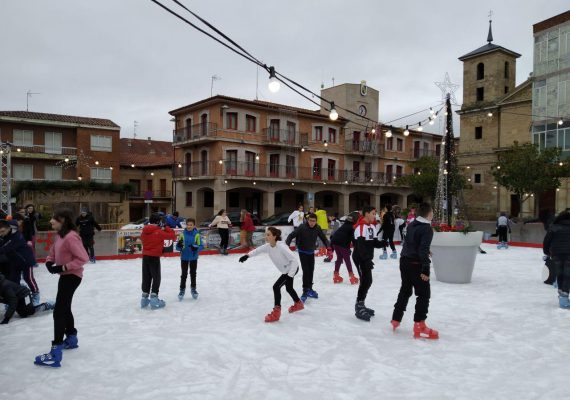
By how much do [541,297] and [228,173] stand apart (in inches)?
941

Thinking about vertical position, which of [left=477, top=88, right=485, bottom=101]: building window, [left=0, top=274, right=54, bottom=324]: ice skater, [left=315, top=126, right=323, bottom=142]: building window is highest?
[left=477, top=88, right=485, bottom=101]: building window

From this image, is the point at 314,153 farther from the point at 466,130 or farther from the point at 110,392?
the point at 110,392

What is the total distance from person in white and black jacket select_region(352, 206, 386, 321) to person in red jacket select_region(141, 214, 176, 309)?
3020 mm

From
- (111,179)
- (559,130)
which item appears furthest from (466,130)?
(111,179)

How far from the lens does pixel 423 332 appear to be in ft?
17.2

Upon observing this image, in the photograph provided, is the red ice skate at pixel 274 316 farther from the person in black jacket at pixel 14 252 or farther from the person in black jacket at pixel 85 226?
the person in black jacket at pixel 85 226

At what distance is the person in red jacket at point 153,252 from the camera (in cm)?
644

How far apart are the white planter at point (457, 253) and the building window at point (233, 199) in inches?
970

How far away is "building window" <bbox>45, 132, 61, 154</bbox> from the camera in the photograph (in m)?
31.3

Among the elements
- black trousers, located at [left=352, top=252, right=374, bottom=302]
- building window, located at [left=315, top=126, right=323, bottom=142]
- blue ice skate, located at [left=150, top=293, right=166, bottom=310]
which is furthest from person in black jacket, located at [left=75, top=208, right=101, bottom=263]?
building window, located at [left=315, top=126, right=323, bottom=142]

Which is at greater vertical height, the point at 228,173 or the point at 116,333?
the point at 228,173

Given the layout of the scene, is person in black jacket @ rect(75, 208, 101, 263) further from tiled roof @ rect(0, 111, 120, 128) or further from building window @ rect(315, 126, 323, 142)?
building window @ rect(315, 126, 323, 142)

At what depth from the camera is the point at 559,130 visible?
2677cm

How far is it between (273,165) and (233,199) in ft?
13.9
